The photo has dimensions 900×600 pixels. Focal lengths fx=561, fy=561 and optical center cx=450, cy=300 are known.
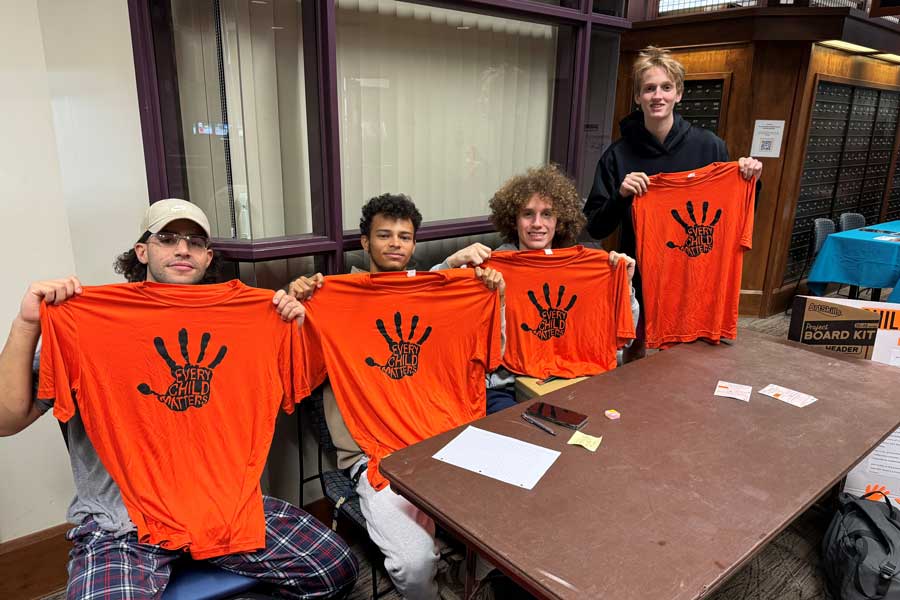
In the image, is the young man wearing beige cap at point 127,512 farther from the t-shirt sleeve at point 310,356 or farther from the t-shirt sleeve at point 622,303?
the t-shirt sleeve at point 622,303

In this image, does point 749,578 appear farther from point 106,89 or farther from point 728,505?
point 106,89

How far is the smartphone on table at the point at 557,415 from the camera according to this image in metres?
1.72

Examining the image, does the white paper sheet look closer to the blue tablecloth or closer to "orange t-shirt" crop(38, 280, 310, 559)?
"orange t-shirt" crop(38, 280, 310, 559)

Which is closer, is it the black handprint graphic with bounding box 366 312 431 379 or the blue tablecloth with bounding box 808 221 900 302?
the black handprint graphic with bounding box 366 312 431 379

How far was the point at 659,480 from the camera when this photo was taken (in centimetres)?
145

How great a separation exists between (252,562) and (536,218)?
5.41ft

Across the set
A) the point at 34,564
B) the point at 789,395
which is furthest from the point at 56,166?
the point at 789,395

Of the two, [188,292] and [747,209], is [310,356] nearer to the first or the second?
[188,292]

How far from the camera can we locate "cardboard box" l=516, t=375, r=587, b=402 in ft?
7.50

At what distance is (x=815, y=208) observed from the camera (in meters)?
5.95

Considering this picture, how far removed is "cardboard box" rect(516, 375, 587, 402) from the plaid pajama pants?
0.93 metres

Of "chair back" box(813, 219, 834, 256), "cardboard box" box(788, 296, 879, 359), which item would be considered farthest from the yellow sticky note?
"chair back" box(813, 219, 834, 256)

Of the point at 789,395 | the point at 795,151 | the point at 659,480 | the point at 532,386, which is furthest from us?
the point at 795,151

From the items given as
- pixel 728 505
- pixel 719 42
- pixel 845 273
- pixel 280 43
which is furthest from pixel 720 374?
pixel 719 42
